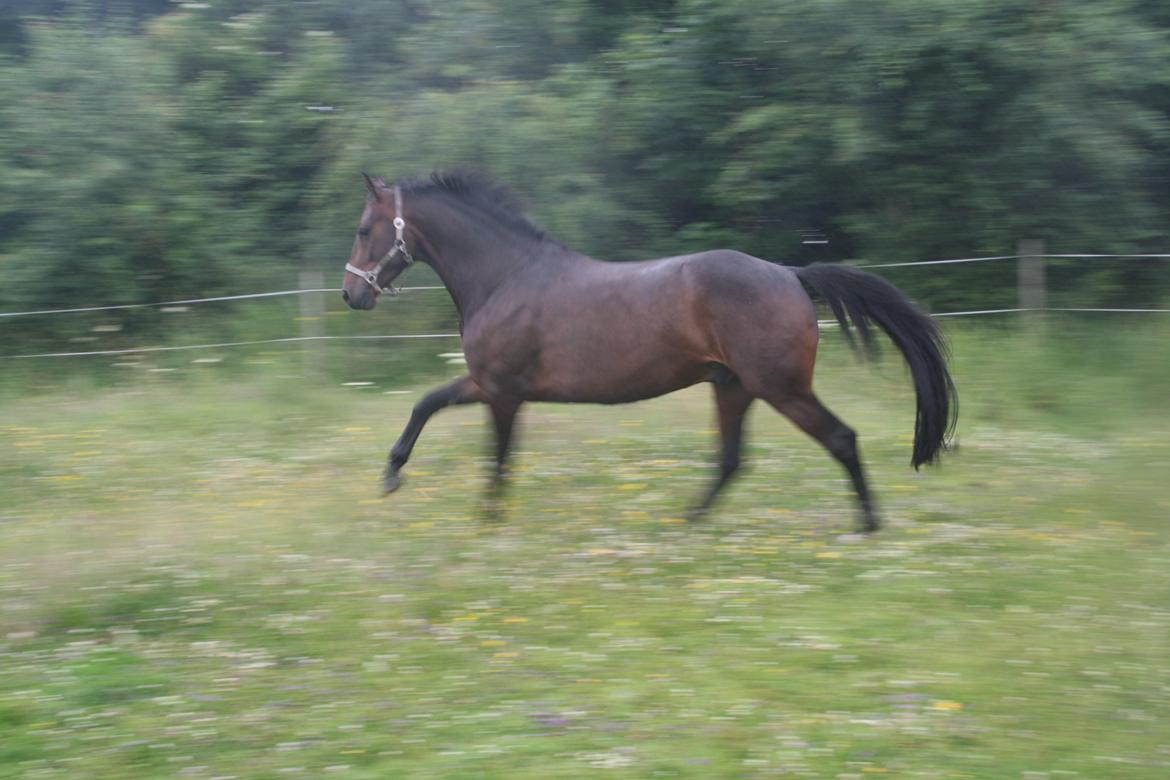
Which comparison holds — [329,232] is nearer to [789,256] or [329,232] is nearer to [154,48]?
[154,48]

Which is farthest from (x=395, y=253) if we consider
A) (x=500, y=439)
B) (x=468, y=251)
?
(x=500, y=439)

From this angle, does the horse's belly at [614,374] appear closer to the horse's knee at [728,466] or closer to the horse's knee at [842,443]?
the horse's knee at [728,466]

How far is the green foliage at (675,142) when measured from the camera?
495 inches

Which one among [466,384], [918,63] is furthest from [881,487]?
[918,63]

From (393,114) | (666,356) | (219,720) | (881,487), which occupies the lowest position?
(881,487)

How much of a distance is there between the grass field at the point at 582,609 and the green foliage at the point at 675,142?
13.2ft

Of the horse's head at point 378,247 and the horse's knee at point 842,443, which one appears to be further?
the horse's head at point 378,247

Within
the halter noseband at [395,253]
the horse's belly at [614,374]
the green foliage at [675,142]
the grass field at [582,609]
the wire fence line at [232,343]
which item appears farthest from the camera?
the green foliage at [675,142]

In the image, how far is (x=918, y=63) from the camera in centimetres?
1255

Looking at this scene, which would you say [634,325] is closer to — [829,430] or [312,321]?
[829,430]

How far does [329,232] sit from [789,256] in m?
5.31

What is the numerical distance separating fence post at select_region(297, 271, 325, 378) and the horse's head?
172 inches

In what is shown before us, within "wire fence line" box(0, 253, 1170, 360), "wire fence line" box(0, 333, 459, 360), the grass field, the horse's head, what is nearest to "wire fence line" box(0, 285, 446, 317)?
"wire fence line" box(0, 253, 1170, 360)

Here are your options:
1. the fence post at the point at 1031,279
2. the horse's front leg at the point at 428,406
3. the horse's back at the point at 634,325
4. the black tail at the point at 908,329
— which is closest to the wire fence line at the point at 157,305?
the horse's front leg at the point at 428,406
